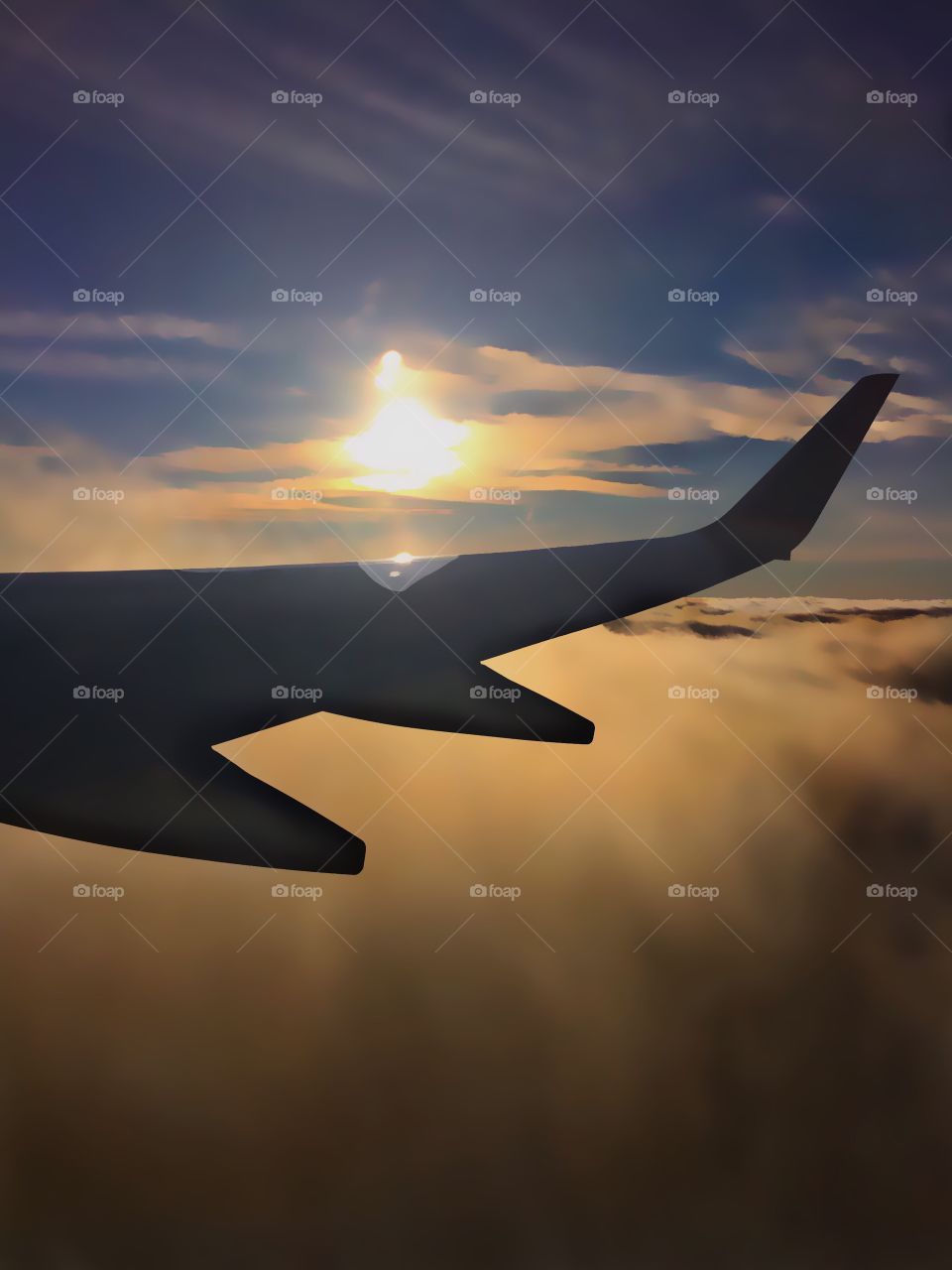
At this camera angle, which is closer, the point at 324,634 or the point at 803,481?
the point at 324,634

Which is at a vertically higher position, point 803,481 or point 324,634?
point 803,481

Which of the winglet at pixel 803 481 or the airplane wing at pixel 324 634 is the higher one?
the winglet at pixel 803 481

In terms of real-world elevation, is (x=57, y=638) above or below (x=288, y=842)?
above

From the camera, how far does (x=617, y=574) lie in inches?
157

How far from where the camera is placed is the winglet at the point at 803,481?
392 cm

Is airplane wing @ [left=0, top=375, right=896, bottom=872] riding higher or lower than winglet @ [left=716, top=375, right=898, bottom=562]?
lower

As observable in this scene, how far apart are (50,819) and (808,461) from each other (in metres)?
4.15

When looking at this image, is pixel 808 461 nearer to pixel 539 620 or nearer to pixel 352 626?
pixel 539 620

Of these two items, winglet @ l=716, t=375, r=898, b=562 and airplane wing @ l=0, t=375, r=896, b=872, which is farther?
winglet @ l=716, t=375, r=898, b=562

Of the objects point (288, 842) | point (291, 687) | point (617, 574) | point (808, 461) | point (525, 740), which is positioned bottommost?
point (288, 842)

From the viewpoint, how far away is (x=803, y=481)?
3.98m

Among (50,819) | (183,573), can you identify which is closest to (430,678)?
(183,573)

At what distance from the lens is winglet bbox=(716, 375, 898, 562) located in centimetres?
392

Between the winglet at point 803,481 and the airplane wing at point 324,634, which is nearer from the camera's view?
the airplane wing at point 324,634
